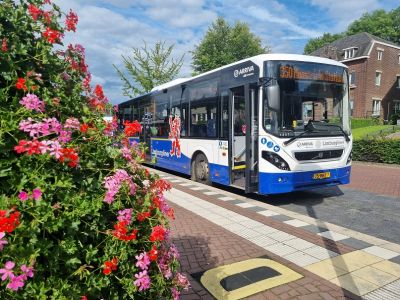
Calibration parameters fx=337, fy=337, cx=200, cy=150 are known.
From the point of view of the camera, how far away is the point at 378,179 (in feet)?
39.8

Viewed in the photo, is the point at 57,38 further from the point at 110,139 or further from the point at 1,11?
the point at 110,139

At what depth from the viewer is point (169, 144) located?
41.7 feet

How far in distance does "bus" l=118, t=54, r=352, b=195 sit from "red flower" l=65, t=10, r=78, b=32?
428 centimetres

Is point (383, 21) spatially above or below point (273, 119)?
above

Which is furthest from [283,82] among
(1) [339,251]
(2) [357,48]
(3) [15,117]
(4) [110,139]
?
(2) [357,48]

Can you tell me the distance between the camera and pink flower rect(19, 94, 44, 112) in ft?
5.83

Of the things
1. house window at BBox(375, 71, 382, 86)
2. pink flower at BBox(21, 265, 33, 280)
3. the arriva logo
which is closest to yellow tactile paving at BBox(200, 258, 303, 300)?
pink flower at BBox(21, 265, 33, 280)

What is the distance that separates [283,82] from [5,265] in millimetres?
6885

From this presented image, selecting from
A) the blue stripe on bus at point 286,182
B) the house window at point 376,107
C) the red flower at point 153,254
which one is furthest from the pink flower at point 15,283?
the house window at point 376,107

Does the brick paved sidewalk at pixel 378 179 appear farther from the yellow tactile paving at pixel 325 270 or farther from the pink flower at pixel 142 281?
the pink flower at pixel 142 281

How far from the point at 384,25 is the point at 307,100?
63.4 m

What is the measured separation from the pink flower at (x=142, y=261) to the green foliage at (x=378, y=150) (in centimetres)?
1647

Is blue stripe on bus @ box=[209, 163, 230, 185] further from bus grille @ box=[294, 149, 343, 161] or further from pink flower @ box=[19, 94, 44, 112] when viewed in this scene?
pink flower @ box=[19, 94, 44, 112]

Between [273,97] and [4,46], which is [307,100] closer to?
[273,97]
